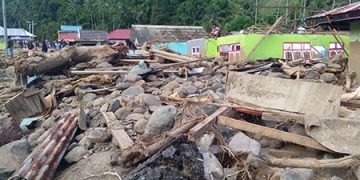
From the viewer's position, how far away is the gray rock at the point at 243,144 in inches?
188

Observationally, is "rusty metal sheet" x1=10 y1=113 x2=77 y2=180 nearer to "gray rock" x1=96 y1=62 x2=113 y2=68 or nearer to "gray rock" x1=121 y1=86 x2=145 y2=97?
"gray rock" x1=121 y1=86 x2=145 y2=97

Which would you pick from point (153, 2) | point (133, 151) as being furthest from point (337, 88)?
point (153, 2)

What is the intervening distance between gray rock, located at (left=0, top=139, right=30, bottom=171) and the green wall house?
1013 centimetres

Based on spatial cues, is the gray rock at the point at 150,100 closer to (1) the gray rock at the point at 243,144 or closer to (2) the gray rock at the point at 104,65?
(1) the gray rock at the point at 243,144

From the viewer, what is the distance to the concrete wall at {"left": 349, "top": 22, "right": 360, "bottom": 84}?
866 centimetres

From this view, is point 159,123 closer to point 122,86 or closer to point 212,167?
point 212,167

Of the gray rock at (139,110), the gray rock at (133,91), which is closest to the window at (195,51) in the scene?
the gray rock at (133,91)

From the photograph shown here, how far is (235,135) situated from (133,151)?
1.34 metres

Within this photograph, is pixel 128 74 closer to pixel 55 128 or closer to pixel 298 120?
pixel 55 128

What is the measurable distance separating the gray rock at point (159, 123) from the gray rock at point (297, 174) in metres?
1.97

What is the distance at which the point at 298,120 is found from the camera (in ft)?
16.4

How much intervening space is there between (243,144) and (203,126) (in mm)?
565

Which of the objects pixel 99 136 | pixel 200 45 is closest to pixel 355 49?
pixel 99 136

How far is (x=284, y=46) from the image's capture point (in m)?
15.8
